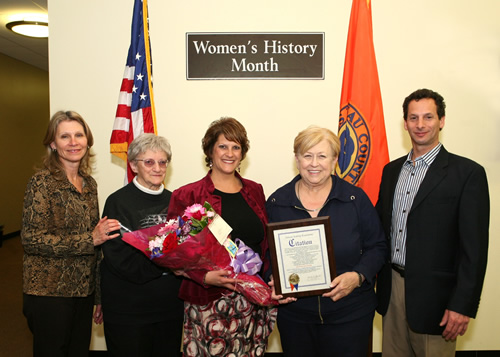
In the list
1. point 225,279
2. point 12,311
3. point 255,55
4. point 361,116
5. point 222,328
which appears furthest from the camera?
point 12,311

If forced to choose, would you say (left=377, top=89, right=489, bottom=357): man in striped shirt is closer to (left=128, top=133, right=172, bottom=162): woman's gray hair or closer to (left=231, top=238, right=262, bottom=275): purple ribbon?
(left=231, top=238, right=262, bottom=275): purple ribbon

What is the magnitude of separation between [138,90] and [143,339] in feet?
6.42

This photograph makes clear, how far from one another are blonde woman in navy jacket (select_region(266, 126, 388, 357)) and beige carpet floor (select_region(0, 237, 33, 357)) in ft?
10.3

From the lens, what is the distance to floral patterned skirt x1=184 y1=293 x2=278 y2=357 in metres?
2.21

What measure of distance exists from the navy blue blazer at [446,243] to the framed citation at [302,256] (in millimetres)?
549

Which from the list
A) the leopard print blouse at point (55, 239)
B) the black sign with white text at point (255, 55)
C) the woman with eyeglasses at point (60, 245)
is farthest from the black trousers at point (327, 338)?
the black sign with white text at point (255, 55)

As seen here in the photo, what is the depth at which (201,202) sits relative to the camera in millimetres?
2271

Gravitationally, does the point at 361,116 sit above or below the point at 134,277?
above

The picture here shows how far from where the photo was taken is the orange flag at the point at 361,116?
3.03 metres

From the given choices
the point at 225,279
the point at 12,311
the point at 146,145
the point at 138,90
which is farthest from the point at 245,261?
the point at 12,311

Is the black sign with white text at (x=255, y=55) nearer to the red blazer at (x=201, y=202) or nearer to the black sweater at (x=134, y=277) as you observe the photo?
the red blazer at (x=201, y=202)

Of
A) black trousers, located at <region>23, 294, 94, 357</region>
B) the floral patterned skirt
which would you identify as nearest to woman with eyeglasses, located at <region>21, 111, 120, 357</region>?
black trousers, located at <region>23, 294, 94, 357</region>

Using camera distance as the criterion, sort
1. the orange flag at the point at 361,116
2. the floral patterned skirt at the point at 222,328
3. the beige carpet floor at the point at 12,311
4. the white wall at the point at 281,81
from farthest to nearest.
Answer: the beige carpet floor at the point at 12,311, the white wall at the point at 281,81, the orange flag at the point at 361,116, the floral patterned skirt at the point at 222,328

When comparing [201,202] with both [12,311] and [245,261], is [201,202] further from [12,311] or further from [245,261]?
[12,311]
